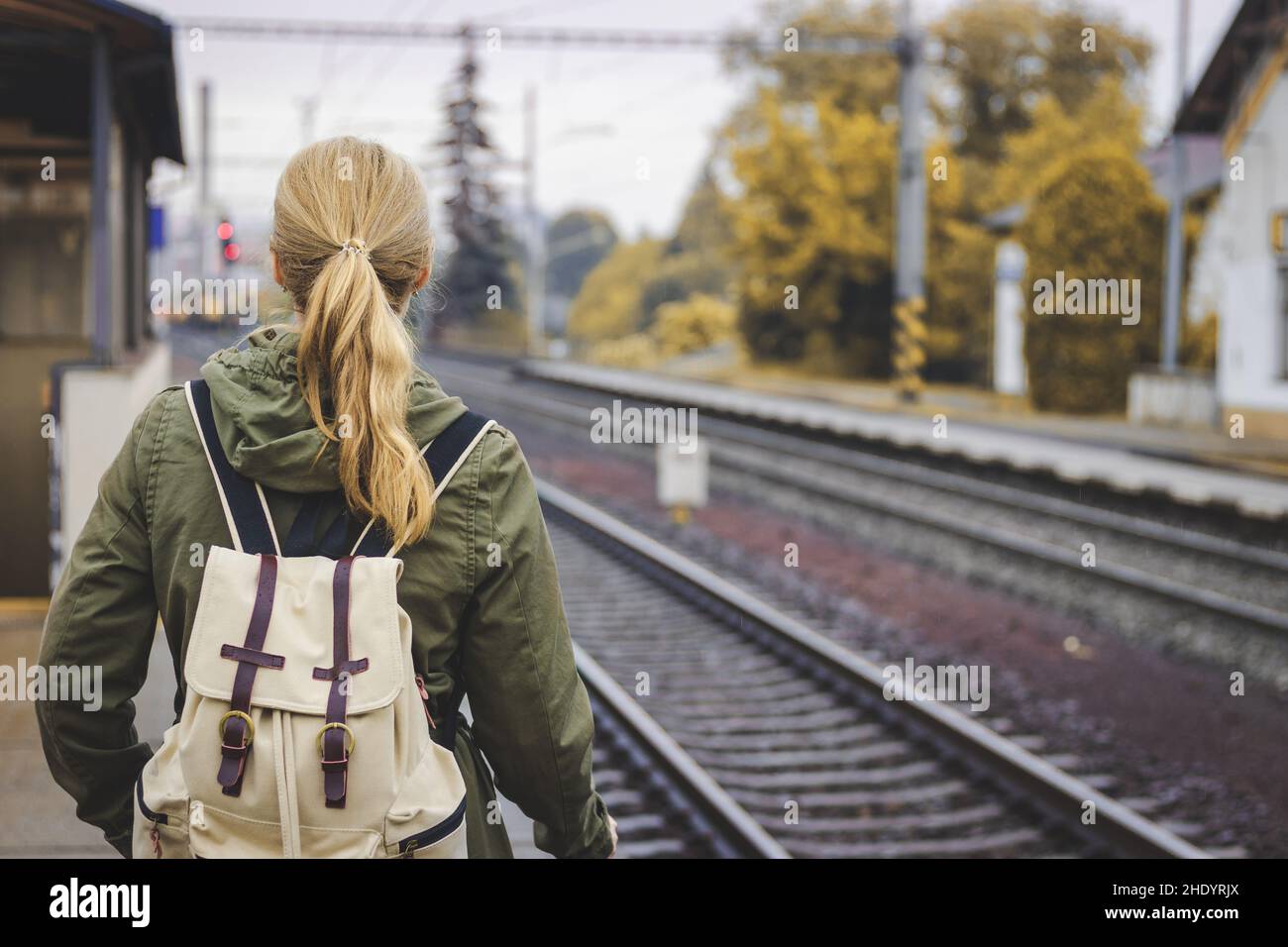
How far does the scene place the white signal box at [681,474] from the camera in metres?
13.6

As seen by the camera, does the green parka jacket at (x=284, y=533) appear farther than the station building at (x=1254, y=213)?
No

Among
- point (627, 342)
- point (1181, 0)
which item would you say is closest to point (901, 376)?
point (1181, 0)

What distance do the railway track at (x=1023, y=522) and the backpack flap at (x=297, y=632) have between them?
8.57m

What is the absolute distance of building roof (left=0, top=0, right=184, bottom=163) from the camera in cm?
701

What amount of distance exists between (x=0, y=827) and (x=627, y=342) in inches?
1590

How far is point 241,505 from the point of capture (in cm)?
189

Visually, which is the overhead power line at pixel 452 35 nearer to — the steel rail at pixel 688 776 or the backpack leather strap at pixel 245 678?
the steel rail at pixel 688 776

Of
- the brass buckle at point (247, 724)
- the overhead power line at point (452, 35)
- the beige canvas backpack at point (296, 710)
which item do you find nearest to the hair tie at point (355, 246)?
the beige canvas backpack at point (296, 710)

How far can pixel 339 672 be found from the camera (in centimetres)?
182

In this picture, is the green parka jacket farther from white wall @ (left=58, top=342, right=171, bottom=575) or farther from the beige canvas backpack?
white wall @ (left=58, top=342, right=171, bottom=575)

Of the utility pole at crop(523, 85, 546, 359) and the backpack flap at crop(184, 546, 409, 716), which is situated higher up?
the utility pole at crop(523, 85, 546, 359)

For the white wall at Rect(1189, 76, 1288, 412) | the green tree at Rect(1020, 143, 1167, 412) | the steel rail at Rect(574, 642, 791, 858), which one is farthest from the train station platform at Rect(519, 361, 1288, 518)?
the steel rail at Rect(574, 642, 791, 858)

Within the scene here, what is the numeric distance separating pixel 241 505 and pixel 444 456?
277mm
